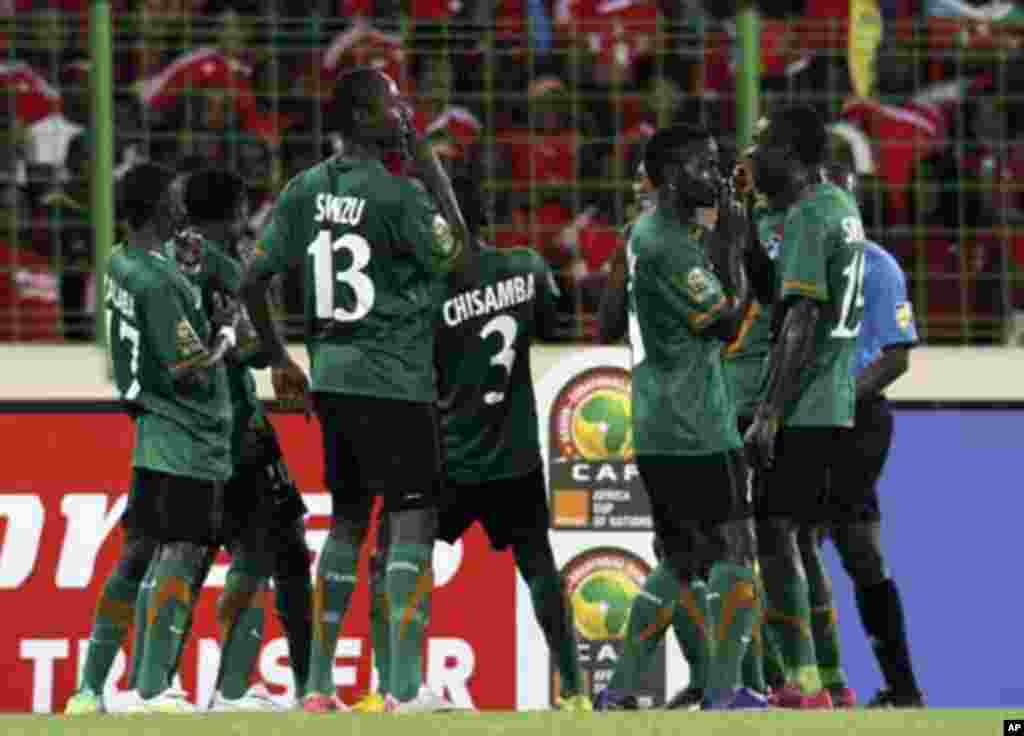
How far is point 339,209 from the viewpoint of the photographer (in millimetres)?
9227

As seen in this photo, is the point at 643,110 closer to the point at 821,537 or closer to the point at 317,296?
the point at 821,537

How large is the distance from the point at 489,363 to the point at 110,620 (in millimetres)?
1436

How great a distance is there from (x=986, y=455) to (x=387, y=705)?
14.3ft

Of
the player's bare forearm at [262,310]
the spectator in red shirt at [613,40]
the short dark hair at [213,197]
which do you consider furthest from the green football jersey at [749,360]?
the spectator in red shirt at [613,40]

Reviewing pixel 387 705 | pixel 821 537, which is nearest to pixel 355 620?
pixel 821 537

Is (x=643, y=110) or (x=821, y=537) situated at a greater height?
(x=643, y=110)

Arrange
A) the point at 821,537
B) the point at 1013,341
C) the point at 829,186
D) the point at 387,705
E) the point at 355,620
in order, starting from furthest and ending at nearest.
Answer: the point at 1013,341, the point at 355,620, the point at 821,537, the point at 829,186, the point at 387,705

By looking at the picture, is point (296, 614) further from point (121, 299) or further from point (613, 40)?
point (613, 40)

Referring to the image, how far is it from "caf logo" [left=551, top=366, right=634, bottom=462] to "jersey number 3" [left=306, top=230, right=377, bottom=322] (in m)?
3.48

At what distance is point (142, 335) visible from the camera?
33.2 feet

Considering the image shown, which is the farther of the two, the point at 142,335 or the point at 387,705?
the point at 142,335

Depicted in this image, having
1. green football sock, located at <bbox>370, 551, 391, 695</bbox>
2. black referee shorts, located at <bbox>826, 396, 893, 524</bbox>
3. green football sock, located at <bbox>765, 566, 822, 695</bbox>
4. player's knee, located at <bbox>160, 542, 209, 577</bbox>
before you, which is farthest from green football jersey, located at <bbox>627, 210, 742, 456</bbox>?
player's knee, located at <bbox>160, 542, 209, 577</bbox>

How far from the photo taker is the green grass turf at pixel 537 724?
823cm

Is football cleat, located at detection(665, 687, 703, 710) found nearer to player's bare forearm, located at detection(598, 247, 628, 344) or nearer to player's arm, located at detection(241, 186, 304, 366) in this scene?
player's bare forearm, located at detection(598, 247, 628, 344)
